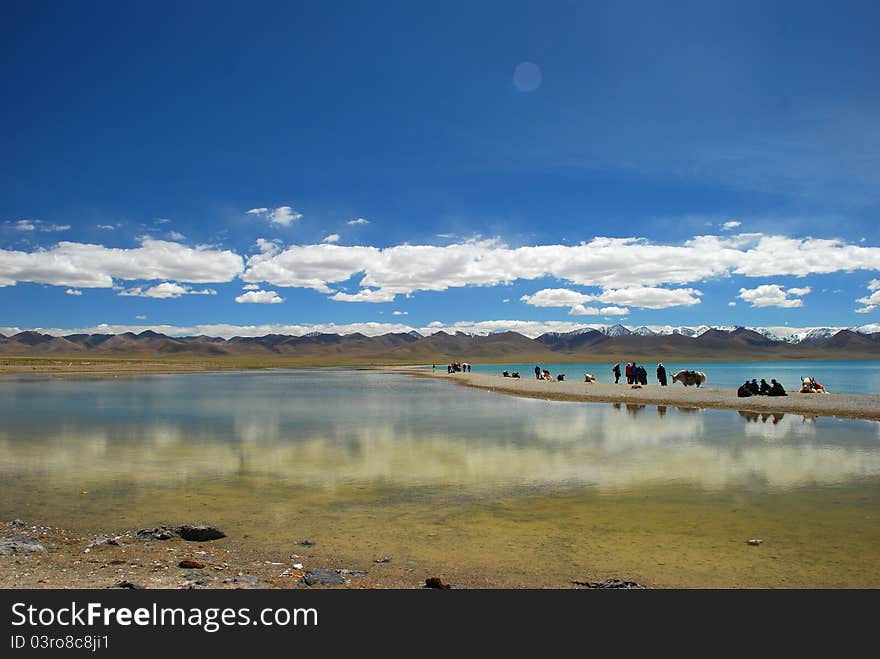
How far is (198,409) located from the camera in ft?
113

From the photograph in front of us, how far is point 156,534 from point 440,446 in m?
11.5

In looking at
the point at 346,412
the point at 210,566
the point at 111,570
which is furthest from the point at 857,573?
the point at 346,412

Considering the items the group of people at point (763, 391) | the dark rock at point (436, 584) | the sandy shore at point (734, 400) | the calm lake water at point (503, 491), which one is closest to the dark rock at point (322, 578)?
the calm lake water at point (503, 491)

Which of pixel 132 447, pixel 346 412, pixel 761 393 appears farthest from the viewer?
pixel 761 393

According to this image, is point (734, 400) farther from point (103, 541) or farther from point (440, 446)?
point (103, 541)

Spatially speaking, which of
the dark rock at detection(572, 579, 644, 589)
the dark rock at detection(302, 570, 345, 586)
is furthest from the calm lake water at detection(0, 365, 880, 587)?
the dark rock at detection(302, 570, 345, 586)

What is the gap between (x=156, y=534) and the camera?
1023 cm

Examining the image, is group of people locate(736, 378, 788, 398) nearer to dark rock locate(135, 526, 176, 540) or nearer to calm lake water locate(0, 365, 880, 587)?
calm lake water locate(0, 365, 880, 587)

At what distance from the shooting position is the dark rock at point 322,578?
7.86 m

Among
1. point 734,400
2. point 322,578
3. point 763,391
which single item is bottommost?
point 322,578

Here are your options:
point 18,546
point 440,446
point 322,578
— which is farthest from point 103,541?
point 440,446
